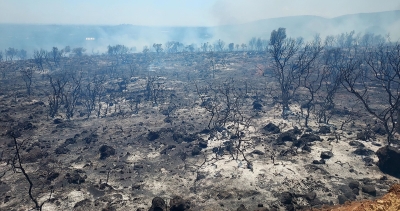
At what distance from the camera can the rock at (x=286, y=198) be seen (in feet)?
52.1

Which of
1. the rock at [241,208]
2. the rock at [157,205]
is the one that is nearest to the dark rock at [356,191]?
the rock at [241,208]

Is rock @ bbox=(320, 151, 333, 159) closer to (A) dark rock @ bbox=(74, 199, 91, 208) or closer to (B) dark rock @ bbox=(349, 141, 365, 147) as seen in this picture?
(B) dark rock @ bbox=(349, 141, 365, 147)

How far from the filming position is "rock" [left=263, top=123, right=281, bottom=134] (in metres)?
28.7

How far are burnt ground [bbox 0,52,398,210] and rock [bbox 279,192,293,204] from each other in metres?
0.08

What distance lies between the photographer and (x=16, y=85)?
5512 cm

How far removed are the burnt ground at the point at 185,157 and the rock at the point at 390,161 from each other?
531mm

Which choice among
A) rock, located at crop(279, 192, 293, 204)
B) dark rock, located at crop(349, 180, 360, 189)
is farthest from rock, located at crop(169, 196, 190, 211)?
dark rock, located at crop(349, 180, 360, 189)

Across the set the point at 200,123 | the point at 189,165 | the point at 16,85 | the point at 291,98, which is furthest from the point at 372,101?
the point at 16,85

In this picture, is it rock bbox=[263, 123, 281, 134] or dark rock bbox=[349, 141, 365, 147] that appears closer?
dark rock bbox=[349, 141, 365, 147]

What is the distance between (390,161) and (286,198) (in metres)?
9.27

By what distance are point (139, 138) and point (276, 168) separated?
16.1m

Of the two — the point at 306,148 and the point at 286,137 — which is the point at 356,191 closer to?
the point at 306,148

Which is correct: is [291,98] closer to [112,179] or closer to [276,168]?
[276,168]

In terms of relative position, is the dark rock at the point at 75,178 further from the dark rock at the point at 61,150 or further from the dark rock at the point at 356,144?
the dark rock at the point at 356,144
